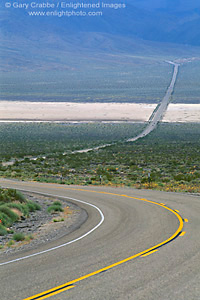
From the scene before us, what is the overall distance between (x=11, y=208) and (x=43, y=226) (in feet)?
7.96

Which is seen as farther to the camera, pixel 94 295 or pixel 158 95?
pixel 158 95

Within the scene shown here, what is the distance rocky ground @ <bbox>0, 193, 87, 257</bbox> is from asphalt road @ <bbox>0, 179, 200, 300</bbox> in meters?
0.54

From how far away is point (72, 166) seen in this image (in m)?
39.3

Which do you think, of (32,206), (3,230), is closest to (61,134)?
(32,206)

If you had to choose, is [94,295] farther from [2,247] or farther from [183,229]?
[183,229]

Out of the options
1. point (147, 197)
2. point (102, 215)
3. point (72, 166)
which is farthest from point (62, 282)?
point (72, 166)

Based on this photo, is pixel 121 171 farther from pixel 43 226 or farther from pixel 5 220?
pixel 5 220

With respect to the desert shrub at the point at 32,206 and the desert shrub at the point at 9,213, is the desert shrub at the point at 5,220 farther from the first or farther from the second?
the desert shrub at the point at 32,206

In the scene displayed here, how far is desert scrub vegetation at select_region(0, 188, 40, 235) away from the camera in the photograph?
1658cm

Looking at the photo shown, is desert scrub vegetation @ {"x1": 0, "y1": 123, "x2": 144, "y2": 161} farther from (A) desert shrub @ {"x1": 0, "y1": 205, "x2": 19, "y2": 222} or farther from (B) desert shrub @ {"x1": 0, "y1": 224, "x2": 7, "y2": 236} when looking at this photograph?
(B) desert shrub @ {"x1": 0, "y1": 224, "x2": 7, "y2": 236}

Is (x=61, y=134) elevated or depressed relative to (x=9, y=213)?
elevated

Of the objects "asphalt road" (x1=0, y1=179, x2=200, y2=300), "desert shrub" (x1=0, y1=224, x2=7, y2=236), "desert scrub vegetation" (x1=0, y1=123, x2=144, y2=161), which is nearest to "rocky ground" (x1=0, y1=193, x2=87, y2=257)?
"desert shrub" (x1=0, y1=224, x2=7, y2=236)

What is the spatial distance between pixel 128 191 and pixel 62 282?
15.9m

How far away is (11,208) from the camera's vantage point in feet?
61.4
